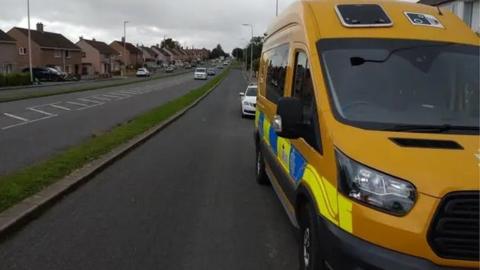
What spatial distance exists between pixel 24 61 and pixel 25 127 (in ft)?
214

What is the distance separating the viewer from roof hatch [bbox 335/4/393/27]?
500 centimetres

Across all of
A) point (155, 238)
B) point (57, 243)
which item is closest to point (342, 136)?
point (155, 238)

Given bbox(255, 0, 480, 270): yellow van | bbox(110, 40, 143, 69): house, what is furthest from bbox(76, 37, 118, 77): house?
bbox(255, 0, 480, 270): yellow van

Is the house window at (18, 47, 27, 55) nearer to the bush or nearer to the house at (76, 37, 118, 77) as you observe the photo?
the house at (76, 37, 118, 77)

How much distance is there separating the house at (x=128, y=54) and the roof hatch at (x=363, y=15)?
130m

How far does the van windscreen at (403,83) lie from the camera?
→ 14.0 feet

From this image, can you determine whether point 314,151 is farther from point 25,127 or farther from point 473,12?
point 473,12

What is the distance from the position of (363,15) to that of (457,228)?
2.35m

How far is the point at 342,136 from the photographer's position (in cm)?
401

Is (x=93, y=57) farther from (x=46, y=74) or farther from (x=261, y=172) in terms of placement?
(x=261, y=172)

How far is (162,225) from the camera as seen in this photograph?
6.45 metres

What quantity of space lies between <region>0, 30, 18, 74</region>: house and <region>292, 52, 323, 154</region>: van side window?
6518 cm

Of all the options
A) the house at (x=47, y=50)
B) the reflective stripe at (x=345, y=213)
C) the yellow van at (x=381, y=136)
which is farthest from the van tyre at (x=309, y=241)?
the house at (x=47, y=50)

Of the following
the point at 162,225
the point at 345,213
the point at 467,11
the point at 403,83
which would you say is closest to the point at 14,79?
the point at 467,11
